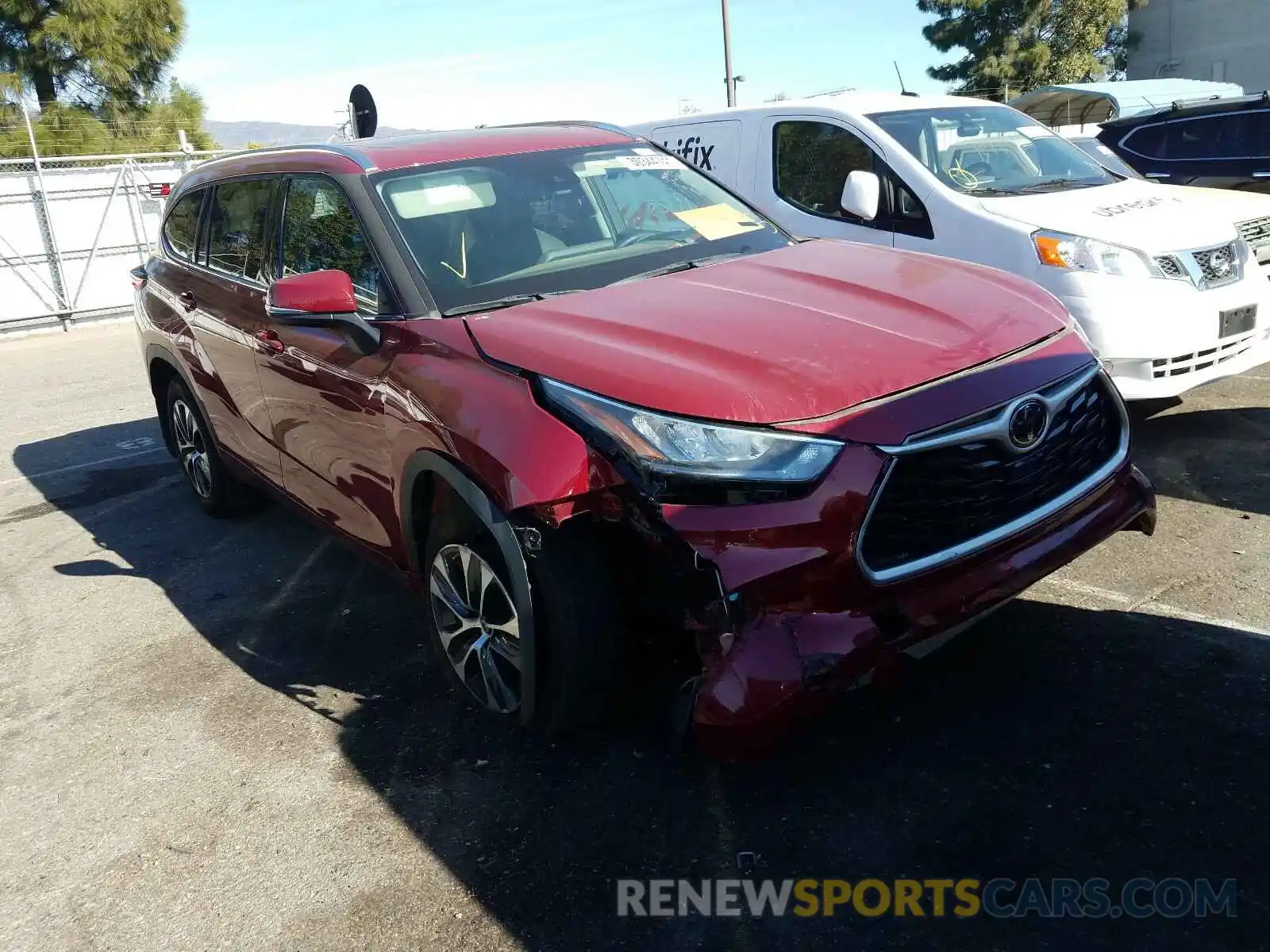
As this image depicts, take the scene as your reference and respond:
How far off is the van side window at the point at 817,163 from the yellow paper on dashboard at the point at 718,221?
225 centimetres

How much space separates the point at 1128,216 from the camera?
5.52 m

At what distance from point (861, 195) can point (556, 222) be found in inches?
91.5

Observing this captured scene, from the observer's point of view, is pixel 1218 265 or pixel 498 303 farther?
pixel 1218 265

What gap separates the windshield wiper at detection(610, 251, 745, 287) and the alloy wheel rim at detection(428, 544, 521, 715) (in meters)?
1.09

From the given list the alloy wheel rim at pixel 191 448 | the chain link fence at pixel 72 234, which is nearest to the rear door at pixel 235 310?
the alloy wheel rim at pixel 191 448

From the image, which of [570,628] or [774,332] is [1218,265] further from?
[570,628]

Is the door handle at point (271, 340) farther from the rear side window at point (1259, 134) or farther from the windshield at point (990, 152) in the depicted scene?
the rear side window at point (1259, 134)

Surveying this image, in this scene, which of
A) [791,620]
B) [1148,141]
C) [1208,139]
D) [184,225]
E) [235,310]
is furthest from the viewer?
[1148,141]

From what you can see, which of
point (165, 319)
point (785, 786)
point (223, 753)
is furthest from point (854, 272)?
point (165, 319)

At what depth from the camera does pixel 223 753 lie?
11.7ft

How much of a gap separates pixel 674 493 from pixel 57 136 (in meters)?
28.5

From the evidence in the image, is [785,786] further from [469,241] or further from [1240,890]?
[469,241]

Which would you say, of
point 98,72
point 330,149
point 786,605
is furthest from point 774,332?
point 98,72

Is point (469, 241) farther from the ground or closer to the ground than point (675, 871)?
farther from the ground
